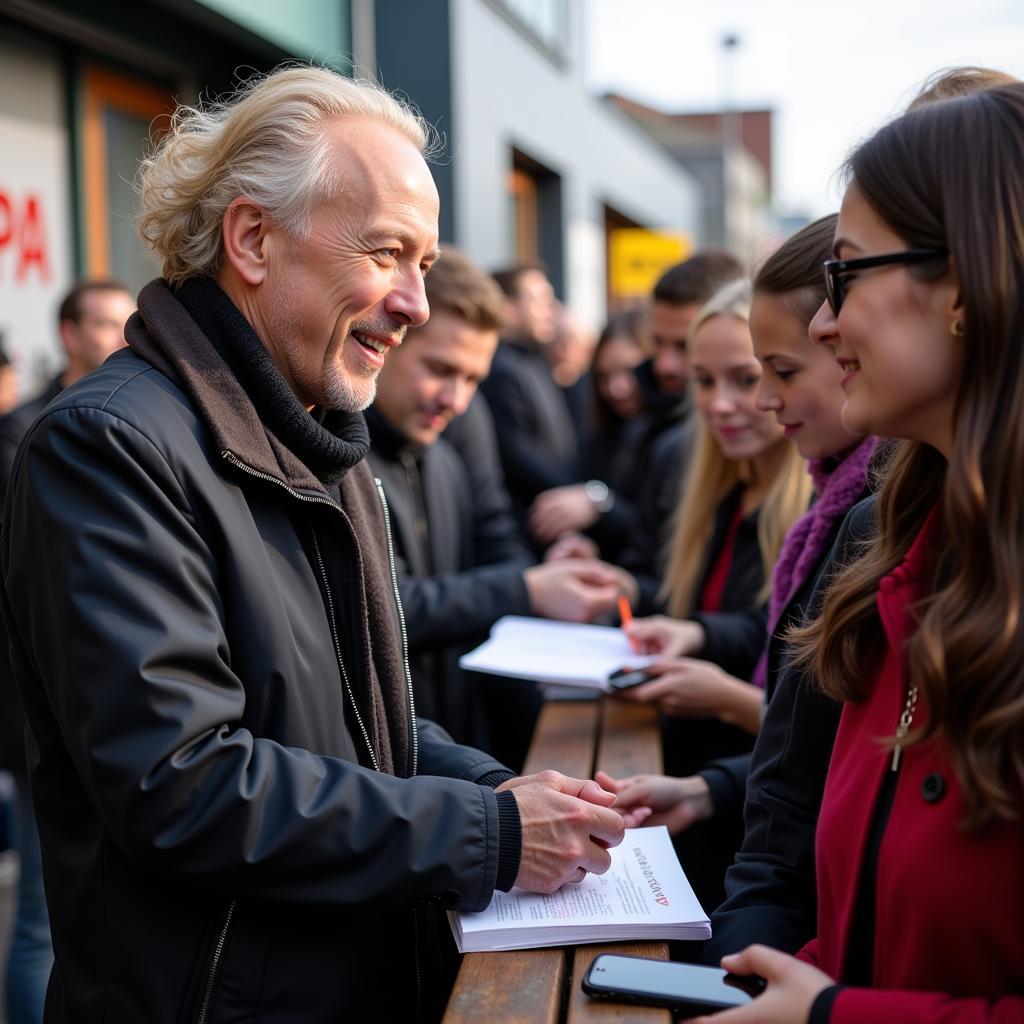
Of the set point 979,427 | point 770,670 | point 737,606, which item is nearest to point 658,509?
point 737,606

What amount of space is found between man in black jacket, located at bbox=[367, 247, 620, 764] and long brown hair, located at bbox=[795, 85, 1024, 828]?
6.65ft

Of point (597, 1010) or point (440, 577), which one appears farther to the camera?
point (440, 577)

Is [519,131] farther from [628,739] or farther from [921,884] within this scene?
[921,884]

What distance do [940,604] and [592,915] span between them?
693 millimetres

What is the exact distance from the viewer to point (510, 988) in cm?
160

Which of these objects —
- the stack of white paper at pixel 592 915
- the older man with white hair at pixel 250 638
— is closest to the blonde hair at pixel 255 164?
the older man with white hair at pixel 250 638

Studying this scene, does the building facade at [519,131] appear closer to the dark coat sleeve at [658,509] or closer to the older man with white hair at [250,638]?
the dark coat sleeve at [658,509]

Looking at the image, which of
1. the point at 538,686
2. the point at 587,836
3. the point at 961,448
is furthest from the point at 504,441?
the point at 961,448

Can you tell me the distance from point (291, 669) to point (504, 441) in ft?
14.5

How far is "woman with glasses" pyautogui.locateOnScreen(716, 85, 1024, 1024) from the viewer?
4.34ft

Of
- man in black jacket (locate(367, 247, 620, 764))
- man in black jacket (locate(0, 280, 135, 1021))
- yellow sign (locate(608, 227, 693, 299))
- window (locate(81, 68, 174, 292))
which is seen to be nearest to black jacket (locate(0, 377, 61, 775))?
man in black jacket (locate(0, 280, 135, 1021))

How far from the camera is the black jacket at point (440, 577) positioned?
3312 mm

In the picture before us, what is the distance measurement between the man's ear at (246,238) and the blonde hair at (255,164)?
0.07 ft

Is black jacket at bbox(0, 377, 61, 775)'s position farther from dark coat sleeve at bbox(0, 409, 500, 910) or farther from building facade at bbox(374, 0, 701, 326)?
building facade at bbox(374, 0, 701, 326)
